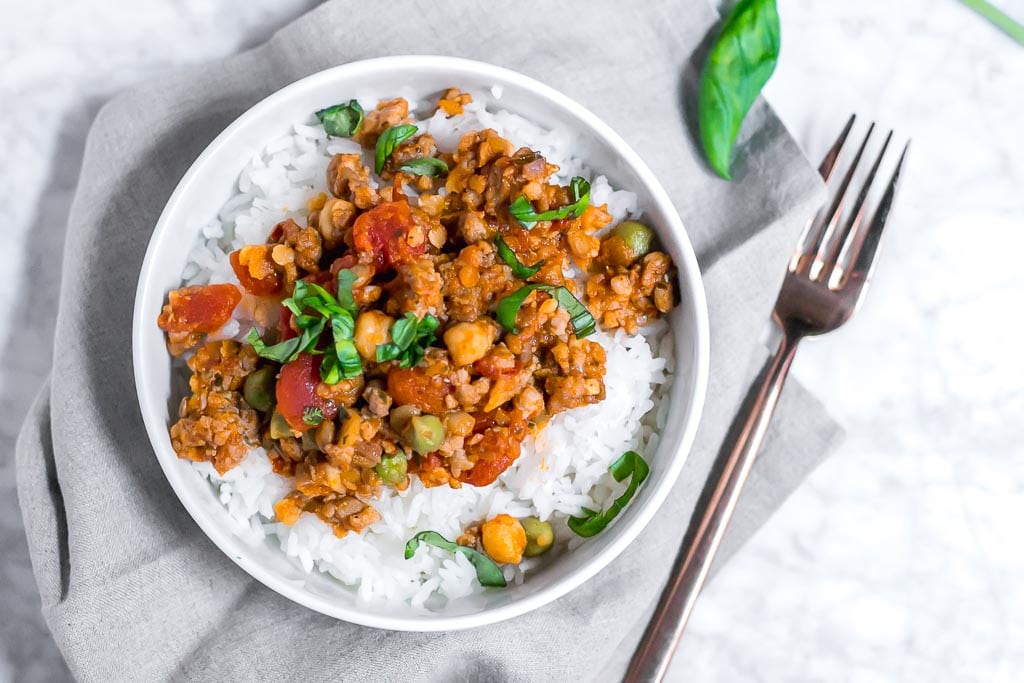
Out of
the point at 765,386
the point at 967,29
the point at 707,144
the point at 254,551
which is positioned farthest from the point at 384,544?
the point at 967,29

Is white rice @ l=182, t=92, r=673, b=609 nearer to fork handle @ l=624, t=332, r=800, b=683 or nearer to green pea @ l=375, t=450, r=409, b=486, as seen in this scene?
green pea @ l=375, t=450, r=409, b=486

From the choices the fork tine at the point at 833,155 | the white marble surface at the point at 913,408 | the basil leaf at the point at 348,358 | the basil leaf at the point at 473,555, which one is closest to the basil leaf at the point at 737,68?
the white marble surface at the point at 913,408

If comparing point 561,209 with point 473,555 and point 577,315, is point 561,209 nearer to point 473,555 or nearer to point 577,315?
point 577,315

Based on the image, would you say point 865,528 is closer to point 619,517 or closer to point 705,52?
point 619,517

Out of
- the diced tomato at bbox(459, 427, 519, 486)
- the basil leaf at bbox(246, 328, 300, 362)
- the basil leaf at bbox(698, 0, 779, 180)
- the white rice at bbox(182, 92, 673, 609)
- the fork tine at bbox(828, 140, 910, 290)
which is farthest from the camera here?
the fork tine at bbox(828, 140, 910, 290)

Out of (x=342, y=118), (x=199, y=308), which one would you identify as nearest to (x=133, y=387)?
(x=199, y=308)

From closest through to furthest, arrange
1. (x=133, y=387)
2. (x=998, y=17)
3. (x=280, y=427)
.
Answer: (x=280, y=427) → (x=133, y=387) → (x=998, y=17)

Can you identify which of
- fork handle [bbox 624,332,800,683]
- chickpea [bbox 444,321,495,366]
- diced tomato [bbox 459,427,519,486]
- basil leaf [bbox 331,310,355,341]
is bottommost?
fork handle [bbox 624,332,800,683]

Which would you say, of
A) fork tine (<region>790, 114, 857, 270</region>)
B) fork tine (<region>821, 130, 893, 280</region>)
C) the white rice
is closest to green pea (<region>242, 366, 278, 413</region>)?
the white rice
